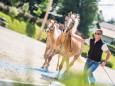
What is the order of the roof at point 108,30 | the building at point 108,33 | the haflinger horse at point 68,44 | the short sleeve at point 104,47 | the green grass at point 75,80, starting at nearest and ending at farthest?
the green grass at point 75,80, the short sleeve at point 104,47, the haflinger horse at point 68,44, the building at point 108,33, the roof at point 108,30

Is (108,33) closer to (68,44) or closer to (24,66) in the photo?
(68,44)

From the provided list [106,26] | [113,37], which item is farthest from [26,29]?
[106,26]

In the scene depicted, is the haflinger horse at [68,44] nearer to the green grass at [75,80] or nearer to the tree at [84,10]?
the green grass at [75,80]

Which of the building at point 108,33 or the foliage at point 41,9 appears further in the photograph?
the building at point 108,33

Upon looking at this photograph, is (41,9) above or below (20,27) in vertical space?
below

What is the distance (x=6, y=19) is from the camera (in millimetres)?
30359

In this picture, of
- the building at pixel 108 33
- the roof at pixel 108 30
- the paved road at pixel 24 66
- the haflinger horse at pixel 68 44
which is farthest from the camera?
the roof at pixel 108 30

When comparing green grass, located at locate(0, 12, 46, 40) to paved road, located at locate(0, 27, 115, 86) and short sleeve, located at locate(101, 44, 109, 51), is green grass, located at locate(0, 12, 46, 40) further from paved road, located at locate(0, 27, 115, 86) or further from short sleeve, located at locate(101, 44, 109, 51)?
short sleeve, located at locate(101, 44, 109, 51)

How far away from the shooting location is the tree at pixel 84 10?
2282 inches

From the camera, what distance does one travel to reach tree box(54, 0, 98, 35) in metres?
58.0

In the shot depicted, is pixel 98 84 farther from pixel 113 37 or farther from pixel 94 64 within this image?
pixel 113 37

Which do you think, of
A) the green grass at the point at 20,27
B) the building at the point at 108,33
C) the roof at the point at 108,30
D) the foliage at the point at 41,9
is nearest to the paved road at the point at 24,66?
the green grass at the point at 20,27

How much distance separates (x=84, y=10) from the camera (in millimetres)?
59469

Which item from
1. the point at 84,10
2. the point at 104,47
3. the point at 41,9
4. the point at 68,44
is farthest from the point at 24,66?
the point at 84,10
